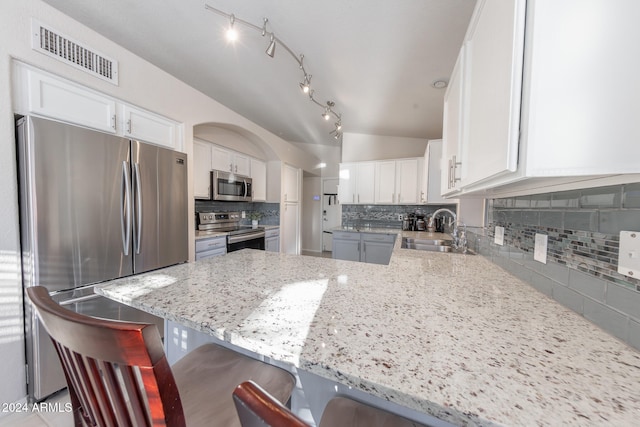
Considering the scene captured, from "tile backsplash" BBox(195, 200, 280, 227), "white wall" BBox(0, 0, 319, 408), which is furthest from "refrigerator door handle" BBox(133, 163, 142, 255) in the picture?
"tile backsplash" BBox(195, 200, 280, 227)

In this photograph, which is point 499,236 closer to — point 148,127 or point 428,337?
point 428,337

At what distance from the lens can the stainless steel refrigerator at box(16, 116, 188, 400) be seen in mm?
1343

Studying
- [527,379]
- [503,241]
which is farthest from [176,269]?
[503,241]

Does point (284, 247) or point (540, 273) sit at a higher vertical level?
point (540, 273)

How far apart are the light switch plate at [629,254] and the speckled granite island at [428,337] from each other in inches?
7.4

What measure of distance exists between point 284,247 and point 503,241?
12.3 ft

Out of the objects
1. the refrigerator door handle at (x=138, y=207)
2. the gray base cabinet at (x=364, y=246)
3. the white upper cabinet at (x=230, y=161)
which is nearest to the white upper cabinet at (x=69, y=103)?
the refrigerator door handle at (x=138, y=207)

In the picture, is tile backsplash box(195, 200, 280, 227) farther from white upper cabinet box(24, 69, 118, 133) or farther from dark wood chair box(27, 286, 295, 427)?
dark wood chair box(27, 286, 295, 427)

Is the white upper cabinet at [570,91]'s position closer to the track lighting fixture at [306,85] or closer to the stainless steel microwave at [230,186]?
the track lighting fixture at [306,85]

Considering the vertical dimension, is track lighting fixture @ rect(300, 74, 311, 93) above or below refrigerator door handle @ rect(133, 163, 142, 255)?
above

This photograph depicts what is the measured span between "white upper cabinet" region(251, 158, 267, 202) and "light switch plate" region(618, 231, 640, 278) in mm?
4011

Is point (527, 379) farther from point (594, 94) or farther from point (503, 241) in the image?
point (503, 241)

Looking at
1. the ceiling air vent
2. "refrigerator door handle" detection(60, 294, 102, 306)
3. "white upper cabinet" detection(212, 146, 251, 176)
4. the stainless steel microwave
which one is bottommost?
"refrigerator door handle" detection(60, 294, 102, 306)

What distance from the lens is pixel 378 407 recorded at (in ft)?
2.36
